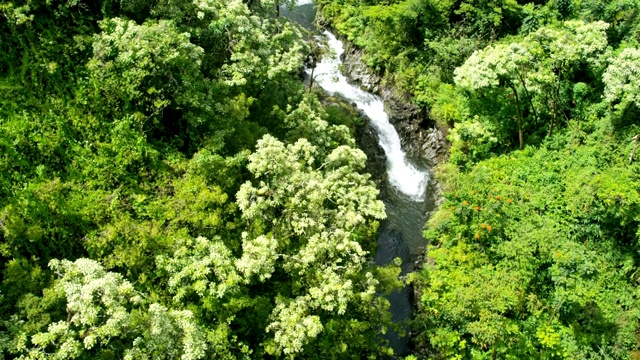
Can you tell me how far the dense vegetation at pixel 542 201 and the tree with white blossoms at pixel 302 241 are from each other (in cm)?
668

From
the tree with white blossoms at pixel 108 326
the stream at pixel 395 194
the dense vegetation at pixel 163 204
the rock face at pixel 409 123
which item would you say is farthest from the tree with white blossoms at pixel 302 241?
the rock face at pixel 409 123

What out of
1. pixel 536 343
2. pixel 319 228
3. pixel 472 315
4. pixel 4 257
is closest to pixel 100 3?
pixel 4 257

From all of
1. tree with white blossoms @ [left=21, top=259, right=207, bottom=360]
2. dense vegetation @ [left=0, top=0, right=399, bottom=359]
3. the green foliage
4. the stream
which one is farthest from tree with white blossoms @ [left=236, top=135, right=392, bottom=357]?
the stream

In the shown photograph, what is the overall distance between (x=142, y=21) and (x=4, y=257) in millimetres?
13376

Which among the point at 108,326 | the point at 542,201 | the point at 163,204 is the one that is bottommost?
the point at 108,326

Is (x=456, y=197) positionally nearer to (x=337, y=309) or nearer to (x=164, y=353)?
(x=337, y=309)

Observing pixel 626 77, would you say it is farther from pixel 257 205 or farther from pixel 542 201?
pixel 257 205

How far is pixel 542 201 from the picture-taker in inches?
1068

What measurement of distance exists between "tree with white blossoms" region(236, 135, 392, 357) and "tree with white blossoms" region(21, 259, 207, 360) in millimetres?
3120

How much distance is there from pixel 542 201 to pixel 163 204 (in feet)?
69.8

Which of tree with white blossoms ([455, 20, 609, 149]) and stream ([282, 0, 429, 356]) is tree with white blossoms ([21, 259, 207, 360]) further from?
tree with white blossoms ([455, 20, 609, 149])

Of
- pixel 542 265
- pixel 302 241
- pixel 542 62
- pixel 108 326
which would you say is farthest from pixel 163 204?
pixel 542 62

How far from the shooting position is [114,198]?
1836 cm

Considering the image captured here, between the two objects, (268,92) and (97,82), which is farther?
(268,92)
